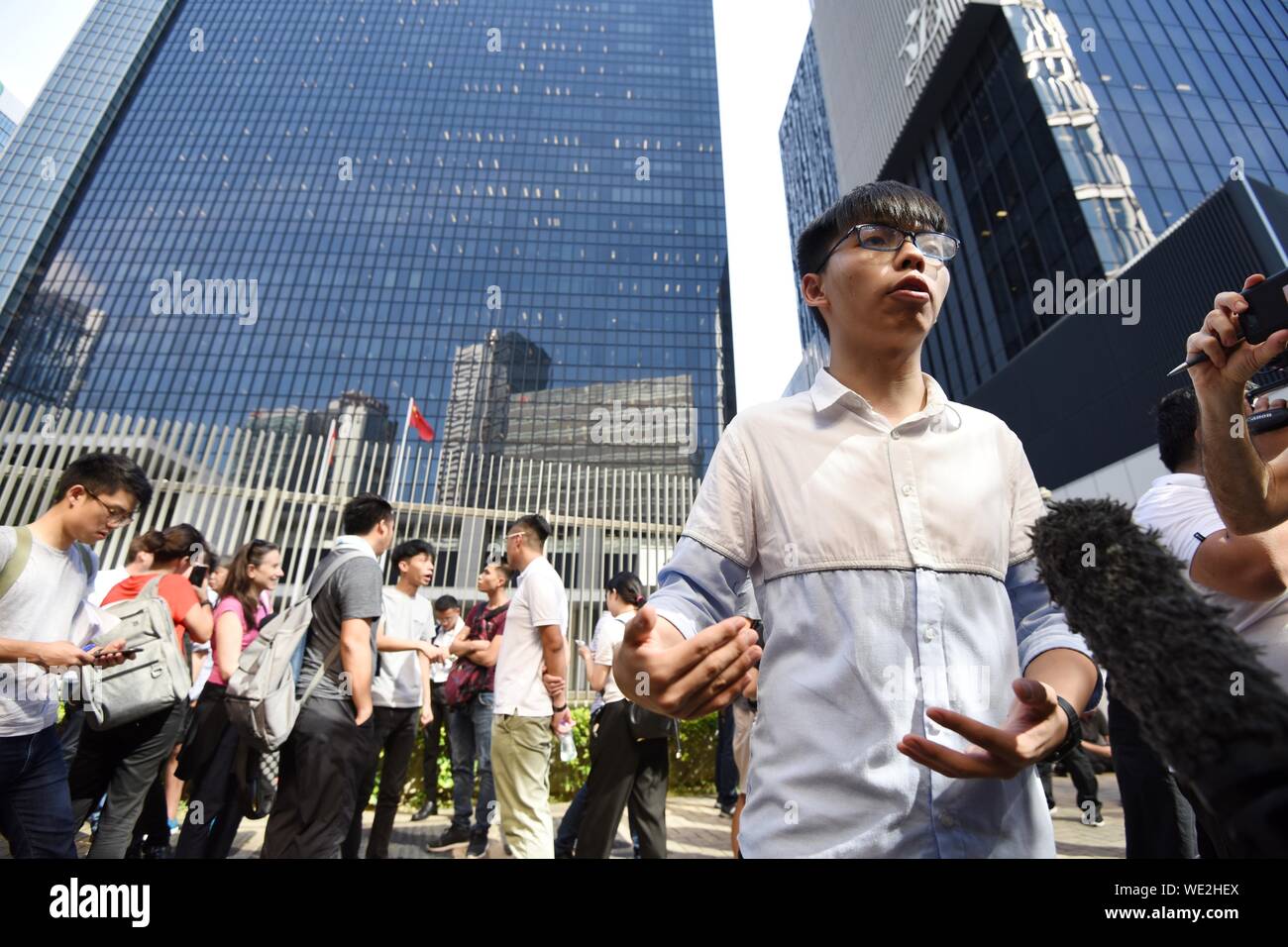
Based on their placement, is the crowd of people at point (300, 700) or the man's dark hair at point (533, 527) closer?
the crowd of people at point (300, 700)

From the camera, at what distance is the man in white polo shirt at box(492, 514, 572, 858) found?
3.56 meters

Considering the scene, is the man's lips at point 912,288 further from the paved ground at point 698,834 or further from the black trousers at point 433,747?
the black trousers at point 433,747

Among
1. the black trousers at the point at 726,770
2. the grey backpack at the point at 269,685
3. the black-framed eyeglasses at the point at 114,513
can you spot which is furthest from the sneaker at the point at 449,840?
the black-framed eyeglasses at the point at 114,513

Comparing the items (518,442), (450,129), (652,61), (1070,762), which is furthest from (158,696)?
(652,61)

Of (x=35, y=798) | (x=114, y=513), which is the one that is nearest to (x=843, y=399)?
(x=114, y=513)

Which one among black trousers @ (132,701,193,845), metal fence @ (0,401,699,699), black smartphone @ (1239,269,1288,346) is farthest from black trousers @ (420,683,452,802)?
metal fence @ (0,401,699,699)

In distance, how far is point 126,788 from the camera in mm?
3195

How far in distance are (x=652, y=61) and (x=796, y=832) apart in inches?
2908

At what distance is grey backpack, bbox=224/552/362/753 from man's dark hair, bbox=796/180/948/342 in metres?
3.01

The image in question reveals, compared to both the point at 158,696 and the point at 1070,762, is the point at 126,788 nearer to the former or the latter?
the point at 158,696

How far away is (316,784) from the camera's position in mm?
2928

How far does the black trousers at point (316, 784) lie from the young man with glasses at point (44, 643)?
2.58 feet

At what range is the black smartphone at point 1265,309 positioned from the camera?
1.22m

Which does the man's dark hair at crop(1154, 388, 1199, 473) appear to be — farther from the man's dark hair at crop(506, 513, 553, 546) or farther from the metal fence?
the metal fence
